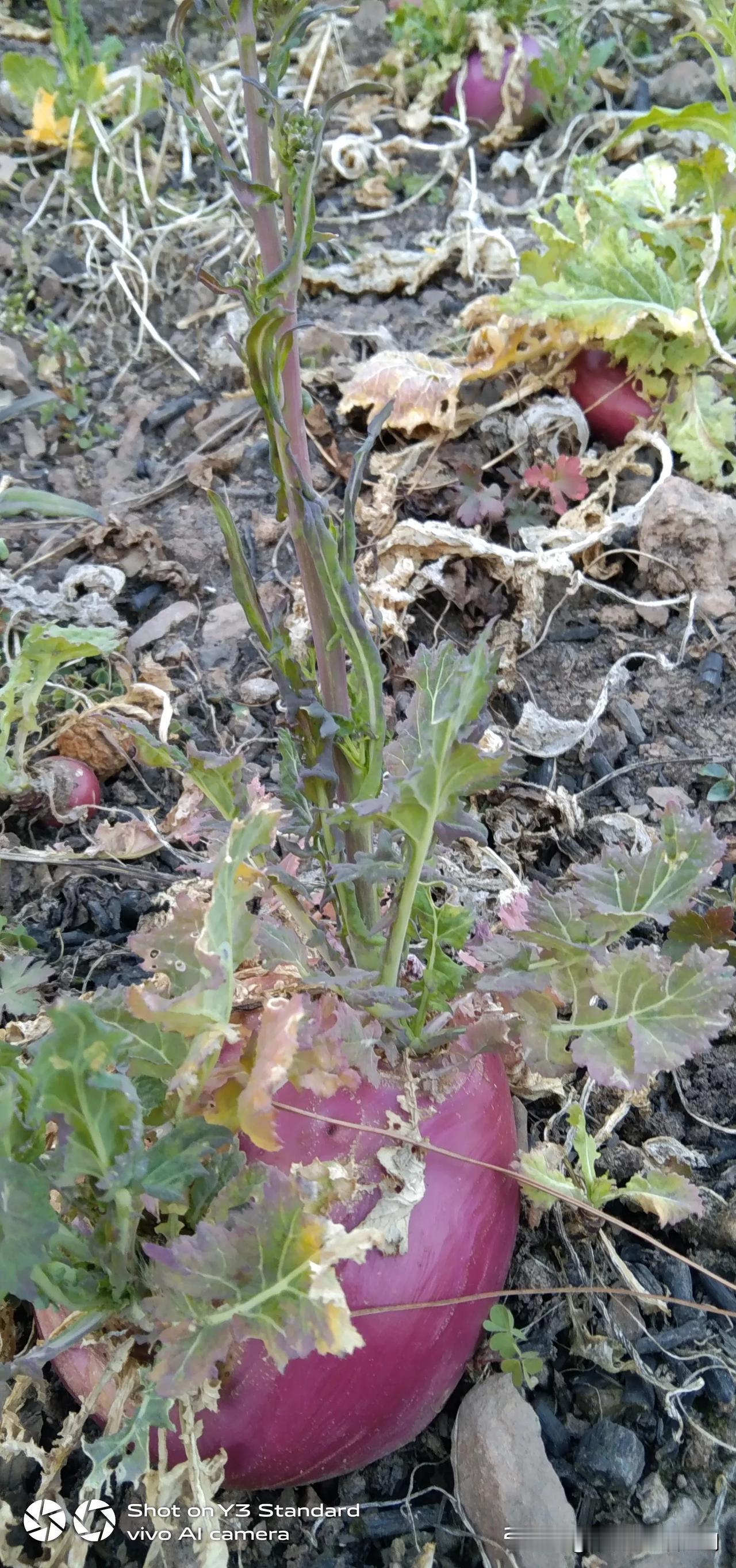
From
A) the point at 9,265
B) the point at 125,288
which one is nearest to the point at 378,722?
the point at 125,288

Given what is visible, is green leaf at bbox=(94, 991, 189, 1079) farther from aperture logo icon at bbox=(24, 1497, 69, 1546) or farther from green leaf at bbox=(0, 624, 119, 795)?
green leaf at bbox=(0, 624, 119, 795)

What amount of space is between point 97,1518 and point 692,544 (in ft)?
5.86

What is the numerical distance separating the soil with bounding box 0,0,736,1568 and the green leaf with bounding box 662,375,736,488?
14 centimetres

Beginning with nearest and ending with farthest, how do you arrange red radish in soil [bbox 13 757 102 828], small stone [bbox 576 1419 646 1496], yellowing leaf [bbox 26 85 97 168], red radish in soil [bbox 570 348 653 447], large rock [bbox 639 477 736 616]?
small stone [bbox 576 1419 646 1496] < red radish in soil [bbox 13 757 102 828] < large rock [bbox 639 477 736 616] < red radish in soil [bbox 570 348 653 447] < yellowing leaf [bbox 26 85 97 168]

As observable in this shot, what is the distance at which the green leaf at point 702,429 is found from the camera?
214 centimetres

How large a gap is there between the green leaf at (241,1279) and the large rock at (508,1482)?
1.05ft

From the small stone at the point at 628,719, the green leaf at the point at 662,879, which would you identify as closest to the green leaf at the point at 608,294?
the small stone at the point at 628,719

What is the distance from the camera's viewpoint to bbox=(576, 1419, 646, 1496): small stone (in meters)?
1.12

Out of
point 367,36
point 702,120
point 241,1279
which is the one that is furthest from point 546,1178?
point 367,36

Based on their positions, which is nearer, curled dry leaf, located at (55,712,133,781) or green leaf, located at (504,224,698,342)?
curled dry leaf, located at (55,712,133,781)

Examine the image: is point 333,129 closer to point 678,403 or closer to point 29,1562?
point 678,403

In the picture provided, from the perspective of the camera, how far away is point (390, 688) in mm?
2012

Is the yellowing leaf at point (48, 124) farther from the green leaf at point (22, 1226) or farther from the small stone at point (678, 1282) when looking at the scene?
the small stone at point (678, 1282)

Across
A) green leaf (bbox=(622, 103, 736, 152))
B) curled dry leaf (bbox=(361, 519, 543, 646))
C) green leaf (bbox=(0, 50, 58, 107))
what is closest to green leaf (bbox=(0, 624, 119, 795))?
curled dry leaf (bbox=(361, 519, 543, 646))
